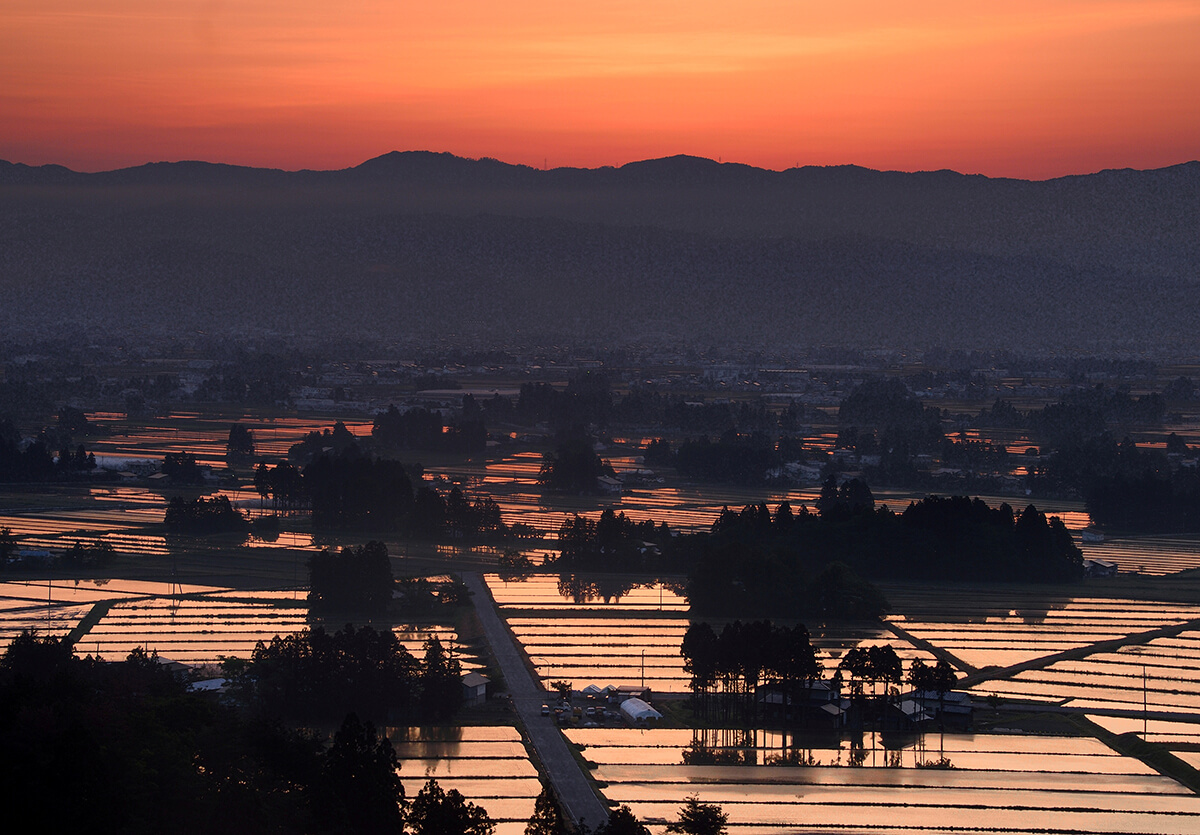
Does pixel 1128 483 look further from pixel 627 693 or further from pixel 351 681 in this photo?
pixel 351 681

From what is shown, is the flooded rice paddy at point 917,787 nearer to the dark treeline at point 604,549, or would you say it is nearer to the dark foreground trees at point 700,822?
the dark foreground trees at point 700,822

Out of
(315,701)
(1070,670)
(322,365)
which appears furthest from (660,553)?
(322,365)

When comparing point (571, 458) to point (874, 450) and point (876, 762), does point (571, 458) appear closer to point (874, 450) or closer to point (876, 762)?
point (874, 450)

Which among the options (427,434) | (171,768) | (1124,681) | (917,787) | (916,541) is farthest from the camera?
(427,434)

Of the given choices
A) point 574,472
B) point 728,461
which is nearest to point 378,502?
point 574,472

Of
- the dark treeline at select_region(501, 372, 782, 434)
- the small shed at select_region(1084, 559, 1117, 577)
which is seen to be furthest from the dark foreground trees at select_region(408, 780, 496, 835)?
the dark treeline at select_region(501, 372, 782, 434)

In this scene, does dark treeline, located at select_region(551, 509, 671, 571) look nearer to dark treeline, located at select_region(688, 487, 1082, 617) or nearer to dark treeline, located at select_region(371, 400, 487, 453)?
dark treeline, located at select_region(688, 487, 1082, 617)
